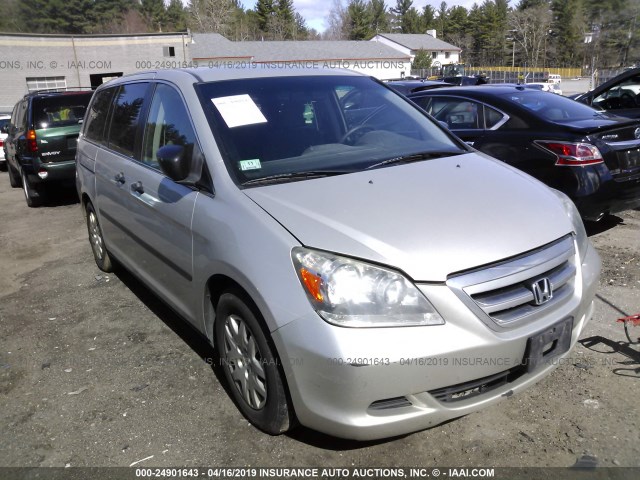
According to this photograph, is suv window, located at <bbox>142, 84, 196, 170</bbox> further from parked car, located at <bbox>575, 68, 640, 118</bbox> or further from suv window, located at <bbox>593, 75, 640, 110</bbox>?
suv window, located at <bbox>593, 75, 640, 110</bbox>

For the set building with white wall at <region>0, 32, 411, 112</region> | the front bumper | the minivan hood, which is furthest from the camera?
building with white wall at <region>0, 32, 411, 112</region>

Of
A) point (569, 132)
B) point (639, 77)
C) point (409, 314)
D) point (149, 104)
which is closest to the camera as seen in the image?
point (409, 314)

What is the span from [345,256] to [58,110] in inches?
313

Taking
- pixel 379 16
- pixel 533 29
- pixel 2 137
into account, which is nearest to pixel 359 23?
pixel 379 16

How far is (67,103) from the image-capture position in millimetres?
8711

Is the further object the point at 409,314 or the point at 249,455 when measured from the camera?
the point at 249,455

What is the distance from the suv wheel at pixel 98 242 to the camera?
201 inches

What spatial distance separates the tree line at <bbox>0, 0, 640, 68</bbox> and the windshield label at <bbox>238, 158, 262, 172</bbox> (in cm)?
6439

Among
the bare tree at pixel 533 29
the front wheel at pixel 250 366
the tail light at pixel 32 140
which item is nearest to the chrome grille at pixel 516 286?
the front wheel at pixel 250 366

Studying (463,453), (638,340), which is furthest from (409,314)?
Answer: (638,340)

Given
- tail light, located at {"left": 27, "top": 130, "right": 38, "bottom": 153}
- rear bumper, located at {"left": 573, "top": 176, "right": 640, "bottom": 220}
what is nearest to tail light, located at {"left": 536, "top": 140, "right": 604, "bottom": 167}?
rear bumper, located at {"left": 573, "top": 176, "right": 640, "bottom": 220}

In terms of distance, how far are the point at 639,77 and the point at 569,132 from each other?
445cm

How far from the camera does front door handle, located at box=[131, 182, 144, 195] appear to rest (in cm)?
358

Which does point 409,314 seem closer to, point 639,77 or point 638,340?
point 638,340
